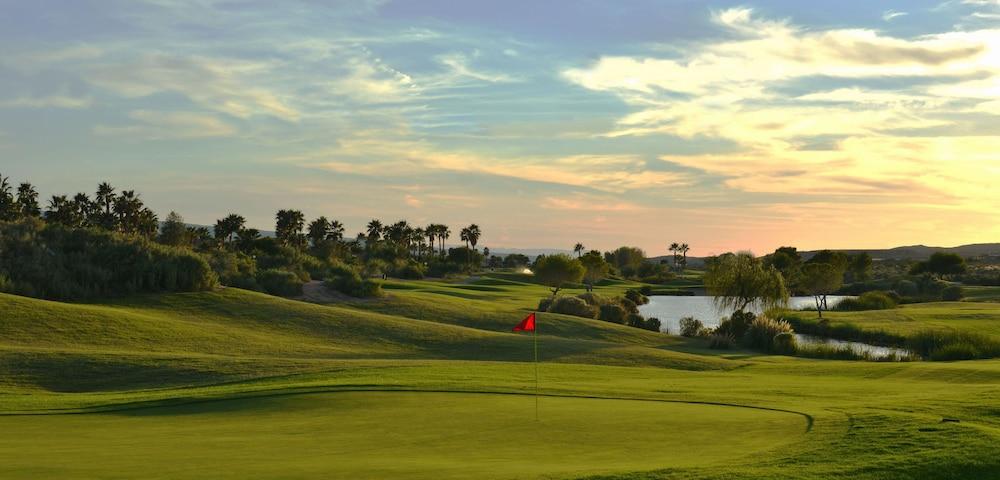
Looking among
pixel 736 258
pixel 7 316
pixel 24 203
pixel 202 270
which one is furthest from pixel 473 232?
pixel 7 316

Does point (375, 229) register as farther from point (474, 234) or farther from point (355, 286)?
point (355, 286)

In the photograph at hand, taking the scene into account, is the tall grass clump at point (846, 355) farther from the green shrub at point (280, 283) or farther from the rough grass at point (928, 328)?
the green shrub at point (280, 283)

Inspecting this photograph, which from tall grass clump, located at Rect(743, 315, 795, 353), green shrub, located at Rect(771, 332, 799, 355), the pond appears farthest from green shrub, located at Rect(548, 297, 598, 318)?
green shrub, located at Rect(771, 332, 799, 355)

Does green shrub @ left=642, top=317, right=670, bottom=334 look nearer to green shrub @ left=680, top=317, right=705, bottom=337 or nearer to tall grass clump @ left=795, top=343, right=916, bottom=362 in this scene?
green shrub @ left=680, top=317, right=705, bottom=337

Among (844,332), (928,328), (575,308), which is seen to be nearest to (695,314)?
(575,308)

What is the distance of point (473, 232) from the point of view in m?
172

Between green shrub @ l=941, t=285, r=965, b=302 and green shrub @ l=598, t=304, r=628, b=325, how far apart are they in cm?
4367

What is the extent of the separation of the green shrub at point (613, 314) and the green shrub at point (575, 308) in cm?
62

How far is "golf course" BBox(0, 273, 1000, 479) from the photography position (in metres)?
13.2

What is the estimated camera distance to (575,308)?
64.8m

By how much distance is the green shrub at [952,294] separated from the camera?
88312mm

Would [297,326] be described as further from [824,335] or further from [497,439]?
[824,335]

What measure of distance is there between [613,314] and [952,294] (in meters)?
45.9

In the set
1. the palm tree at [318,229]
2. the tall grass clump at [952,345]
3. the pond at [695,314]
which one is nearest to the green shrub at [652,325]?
the pond at [695,314]
